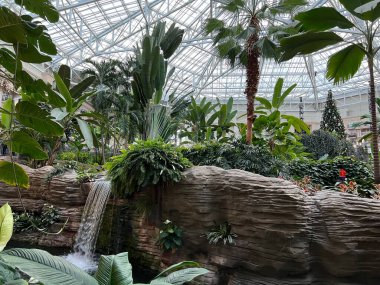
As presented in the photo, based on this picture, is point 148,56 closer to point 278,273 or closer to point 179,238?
point 179,238

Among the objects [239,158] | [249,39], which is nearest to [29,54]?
[239,158]

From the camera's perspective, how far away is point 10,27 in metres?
1.46

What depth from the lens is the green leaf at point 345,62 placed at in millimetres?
6223

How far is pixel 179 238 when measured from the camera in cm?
591

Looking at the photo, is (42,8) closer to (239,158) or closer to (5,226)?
(5,226)

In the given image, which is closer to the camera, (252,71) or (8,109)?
(8,109)

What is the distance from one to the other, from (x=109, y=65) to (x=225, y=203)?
10.7 meters

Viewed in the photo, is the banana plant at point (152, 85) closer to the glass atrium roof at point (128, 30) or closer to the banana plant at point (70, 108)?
the banana plant at point (70, 108)

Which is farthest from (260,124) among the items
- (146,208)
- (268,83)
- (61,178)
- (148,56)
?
(268,83)

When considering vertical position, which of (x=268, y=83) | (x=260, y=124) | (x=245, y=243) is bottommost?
(x=245, y=243)

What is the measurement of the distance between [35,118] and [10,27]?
1.70ft

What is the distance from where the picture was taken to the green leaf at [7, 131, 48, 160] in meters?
1.87

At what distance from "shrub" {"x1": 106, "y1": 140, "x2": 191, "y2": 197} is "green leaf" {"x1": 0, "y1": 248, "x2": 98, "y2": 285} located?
4.77m

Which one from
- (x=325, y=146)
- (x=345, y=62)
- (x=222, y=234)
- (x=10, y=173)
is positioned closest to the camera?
(x=10, y=173)
